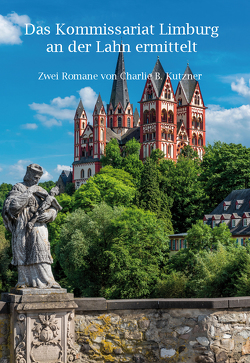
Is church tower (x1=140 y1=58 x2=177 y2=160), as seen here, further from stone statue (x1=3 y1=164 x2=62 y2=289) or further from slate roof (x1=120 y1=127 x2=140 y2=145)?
stone statue (x1=3 y1=164 x2=62 y2=289)

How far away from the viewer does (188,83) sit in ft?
370

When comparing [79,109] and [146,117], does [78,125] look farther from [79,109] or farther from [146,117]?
[146,117]

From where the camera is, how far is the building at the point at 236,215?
151 ft

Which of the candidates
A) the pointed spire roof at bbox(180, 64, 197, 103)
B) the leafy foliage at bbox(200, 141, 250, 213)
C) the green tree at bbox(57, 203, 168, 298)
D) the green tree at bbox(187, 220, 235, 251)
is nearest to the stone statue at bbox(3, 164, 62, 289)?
the green tree at bbox(57, 203, 168, 298)

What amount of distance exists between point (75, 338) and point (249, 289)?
17313mm

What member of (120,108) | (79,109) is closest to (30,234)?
(79,109)

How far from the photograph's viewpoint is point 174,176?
67.1m

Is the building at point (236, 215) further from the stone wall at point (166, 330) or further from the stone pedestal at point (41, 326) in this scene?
the stone pedestal at point (41, 326)

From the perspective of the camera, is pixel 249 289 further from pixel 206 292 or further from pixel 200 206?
pixel 200 206

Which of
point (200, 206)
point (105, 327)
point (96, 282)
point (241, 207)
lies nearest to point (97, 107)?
point (200, 206)

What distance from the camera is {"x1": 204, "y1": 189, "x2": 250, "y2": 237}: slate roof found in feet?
152

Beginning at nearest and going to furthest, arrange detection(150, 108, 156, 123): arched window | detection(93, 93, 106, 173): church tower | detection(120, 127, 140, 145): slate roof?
detection(150, 108, 156, 123): arched window
detection(93, 93, 106, 173): church tower
detection(120, 127, 140, 145): slate roof

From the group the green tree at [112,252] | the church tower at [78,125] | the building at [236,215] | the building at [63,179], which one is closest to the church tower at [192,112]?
the church tower at [78,125]

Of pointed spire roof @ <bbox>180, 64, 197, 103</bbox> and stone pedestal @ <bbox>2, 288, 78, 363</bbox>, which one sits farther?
pointed spire roof @ <bbox>180, 64, 197, 103</bbox>
